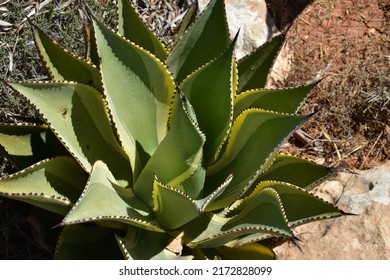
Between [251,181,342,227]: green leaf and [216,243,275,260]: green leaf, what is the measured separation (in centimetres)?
24

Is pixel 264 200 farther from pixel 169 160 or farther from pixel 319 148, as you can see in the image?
pixel 319 148

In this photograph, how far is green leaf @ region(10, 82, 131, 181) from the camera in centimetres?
182

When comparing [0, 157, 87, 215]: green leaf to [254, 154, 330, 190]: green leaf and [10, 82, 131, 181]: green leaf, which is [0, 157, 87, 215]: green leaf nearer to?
[10, 82, 131, 181]: green leaf

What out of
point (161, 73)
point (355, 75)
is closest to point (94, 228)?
point (161, 73)

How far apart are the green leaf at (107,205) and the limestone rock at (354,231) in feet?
2.34

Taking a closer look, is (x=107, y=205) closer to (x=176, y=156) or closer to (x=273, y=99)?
(x=176, y=156)

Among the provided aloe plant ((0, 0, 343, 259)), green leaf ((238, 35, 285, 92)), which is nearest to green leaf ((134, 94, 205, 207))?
aloe plant ((0, 0, 343, 259))

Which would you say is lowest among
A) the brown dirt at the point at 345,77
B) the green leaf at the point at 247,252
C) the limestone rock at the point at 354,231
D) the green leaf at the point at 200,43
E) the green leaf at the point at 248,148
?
the limestone rock at the point at 354,231

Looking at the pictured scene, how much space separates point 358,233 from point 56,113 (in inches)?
49.0

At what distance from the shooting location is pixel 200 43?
6.70ft

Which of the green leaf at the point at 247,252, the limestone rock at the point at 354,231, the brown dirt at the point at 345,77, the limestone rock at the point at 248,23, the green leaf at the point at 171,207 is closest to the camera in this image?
the green leaf at the point at 171,207

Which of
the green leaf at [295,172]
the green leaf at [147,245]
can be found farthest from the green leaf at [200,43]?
the green leaf at [147,245]

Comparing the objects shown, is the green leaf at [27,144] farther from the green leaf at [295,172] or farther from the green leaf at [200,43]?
the green leaf at [295,172]

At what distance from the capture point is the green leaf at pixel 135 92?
1.84 meters
